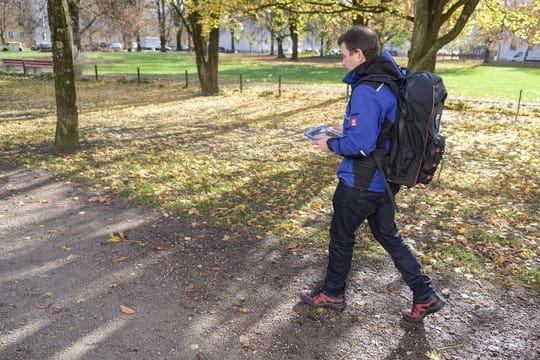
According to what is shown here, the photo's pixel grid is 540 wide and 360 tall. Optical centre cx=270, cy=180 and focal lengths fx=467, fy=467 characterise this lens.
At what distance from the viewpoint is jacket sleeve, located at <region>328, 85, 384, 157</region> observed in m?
2.92

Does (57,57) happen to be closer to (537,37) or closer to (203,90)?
(203,90)

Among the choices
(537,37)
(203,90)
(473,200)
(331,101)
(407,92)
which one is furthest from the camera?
(203,90)

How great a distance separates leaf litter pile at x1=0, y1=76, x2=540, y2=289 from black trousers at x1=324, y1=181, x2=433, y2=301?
1162 mm

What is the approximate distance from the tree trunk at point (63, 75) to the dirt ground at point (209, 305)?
3.83 meters

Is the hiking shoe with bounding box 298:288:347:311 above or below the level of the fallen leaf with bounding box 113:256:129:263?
above

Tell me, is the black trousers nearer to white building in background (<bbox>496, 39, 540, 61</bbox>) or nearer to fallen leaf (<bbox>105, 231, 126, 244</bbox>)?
fallen leaf (<bbox>105, 231, 126, 244</bbox>)

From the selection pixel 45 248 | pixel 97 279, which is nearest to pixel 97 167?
pixel 45 248

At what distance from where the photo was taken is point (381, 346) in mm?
3236

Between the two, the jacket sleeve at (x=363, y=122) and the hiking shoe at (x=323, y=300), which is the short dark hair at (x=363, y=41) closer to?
the jacket sleeve at (x=363, y=122)

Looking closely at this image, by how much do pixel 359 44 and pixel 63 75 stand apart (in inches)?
273

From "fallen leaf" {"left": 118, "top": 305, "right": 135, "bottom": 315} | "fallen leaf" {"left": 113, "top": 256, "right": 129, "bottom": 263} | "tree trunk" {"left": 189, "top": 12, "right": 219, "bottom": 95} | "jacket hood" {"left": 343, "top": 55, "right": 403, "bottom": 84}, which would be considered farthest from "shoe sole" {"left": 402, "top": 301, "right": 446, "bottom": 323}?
"tree trunk" {"left": 189, "top": 12, "right": 219, "bottom": 95}

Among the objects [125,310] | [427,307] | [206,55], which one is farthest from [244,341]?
Result: [206,55]

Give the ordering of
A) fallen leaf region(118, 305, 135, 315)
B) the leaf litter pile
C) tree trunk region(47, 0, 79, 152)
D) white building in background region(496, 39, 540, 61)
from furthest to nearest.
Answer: white building in background region(496, 39, 540, 61) → tree trunk region(47, 0, 79, 152) → the leaf litter pile → fallen leaf region(118, 305, 135, 315)

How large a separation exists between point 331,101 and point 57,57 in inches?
424
